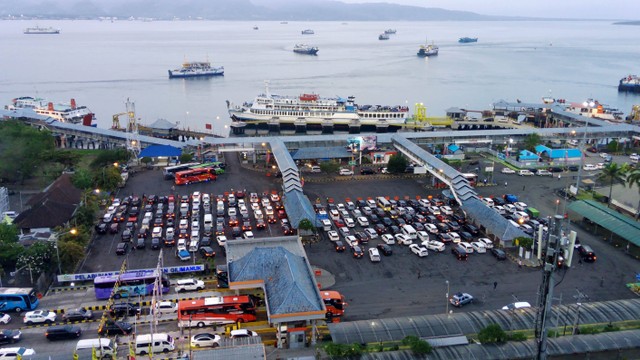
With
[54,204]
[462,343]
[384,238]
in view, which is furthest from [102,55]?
[462,343]

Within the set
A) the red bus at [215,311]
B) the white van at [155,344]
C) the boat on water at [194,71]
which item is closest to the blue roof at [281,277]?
the red bus at [215,311]

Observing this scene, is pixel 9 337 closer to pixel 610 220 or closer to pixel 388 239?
pixel 388 239

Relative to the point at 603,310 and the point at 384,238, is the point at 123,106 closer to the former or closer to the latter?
the point at 384,238

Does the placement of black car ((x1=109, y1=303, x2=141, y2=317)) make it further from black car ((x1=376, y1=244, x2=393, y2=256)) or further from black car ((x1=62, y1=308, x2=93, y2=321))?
black car ((x1=376, y1=244, x2=393, y2=256))

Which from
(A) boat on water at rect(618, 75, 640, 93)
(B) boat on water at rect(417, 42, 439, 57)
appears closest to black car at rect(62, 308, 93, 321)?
(A) boat on water at rect(618, 75, 640, 93)

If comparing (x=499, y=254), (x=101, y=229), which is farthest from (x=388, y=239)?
(x=101, y=229)

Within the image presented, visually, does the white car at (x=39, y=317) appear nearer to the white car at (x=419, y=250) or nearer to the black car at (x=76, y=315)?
the black car at (x=76, y=315)
